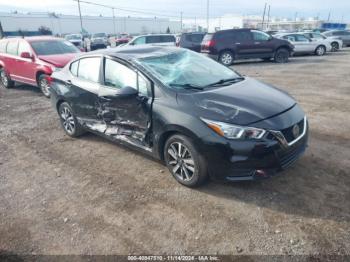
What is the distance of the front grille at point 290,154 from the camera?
305 cm

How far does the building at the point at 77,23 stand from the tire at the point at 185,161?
67544mm

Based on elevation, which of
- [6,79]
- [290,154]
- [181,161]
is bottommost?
[6,79]

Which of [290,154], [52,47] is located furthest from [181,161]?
[52,47]

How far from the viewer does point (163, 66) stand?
12.7 ft

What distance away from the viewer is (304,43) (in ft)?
56.7

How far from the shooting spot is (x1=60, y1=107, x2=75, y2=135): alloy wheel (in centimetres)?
513

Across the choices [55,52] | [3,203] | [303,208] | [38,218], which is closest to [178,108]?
[303,208]

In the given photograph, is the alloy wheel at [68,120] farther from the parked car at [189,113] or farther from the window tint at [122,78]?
the window tint at [122,78]

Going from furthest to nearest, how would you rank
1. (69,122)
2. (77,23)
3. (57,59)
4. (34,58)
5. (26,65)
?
(77,23) < (26,65) < (34,58) < (57,59) < (69,122)

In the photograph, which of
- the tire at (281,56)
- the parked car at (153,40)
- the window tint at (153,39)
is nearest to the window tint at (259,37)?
the tire at (281,56)

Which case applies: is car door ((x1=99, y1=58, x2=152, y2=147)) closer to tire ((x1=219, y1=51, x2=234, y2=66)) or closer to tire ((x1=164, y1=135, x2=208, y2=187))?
tire ((x1=164, y1=135, x2=208, y2=187))

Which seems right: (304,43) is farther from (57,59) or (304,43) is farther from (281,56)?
(57,59)

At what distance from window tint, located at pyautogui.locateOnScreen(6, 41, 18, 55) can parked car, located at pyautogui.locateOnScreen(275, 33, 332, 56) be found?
14796 millimetres

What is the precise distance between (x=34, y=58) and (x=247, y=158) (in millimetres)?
7567
